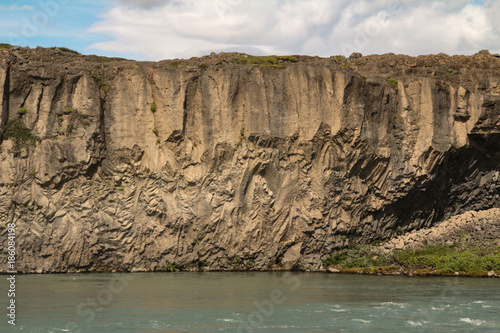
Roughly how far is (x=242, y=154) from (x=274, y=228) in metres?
4.45

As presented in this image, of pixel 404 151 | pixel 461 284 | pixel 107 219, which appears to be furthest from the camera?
pixel 404 151

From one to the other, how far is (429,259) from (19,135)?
22927mm

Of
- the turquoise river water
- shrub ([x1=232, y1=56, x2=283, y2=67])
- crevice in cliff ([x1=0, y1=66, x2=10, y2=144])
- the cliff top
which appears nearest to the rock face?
crevice in cliff ([x1=0, y1=66, x2=10, y2=144])

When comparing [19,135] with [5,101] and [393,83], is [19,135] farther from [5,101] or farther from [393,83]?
[393,83]

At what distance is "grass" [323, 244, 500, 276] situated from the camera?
108 feet

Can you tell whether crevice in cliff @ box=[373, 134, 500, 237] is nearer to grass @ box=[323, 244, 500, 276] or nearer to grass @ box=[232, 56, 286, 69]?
grass @ box=[323, 244, 500, 276]

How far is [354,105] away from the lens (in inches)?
1447

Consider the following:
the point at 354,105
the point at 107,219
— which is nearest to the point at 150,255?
the point at 107,219

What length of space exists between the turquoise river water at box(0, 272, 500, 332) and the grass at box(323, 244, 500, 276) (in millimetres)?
1774

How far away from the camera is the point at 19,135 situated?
35.4 meters

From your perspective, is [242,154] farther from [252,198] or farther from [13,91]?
[13,91]

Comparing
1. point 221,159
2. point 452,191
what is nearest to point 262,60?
point 221,159

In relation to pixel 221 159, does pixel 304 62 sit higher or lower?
higher

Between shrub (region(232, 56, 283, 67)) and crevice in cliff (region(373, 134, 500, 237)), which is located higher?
shrub (region(232, 56, 283, 67))
